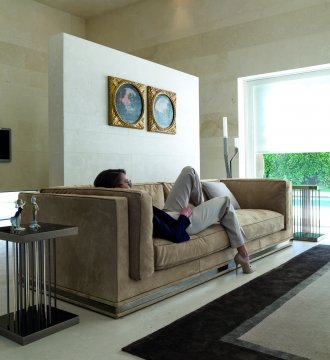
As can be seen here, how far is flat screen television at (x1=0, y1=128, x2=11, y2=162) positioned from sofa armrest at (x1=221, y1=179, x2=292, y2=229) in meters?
3.58

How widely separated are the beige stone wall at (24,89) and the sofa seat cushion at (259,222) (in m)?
4.01

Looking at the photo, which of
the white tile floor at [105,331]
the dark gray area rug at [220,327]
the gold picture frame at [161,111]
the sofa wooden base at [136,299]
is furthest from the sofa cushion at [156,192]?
the gold picture frame at [161,111]

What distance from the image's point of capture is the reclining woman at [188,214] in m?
2.44

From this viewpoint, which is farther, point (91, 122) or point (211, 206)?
point (91, 122)

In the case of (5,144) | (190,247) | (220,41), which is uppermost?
(220,41)

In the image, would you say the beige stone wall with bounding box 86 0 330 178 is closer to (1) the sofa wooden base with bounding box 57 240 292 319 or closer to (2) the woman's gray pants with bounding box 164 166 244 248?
(2) the woman's gray pants with bounding box 164 166 244 248

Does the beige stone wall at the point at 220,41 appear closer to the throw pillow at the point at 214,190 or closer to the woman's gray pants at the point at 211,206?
the throw pillow at the point at 214,190

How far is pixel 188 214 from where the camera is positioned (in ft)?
8.61

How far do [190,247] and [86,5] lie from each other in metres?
5.94

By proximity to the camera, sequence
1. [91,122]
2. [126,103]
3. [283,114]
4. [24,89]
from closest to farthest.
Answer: [91,122], [126,103], [283,114], [24,89]

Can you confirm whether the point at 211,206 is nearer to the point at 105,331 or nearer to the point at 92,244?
the point at 92,244

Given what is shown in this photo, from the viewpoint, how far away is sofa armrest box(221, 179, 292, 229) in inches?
151

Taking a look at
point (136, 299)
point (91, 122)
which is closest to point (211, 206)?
point (136, 299)

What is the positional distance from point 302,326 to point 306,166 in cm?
397
